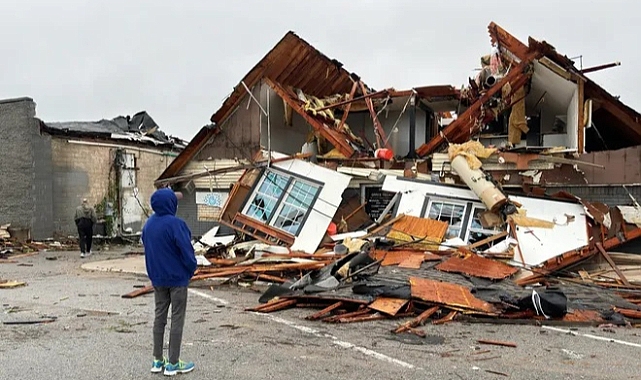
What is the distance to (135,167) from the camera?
20.9 meters

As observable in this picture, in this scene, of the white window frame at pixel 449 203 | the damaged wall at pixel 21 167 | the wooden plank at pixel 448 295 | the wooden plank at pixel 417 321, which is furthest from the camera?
the damaged wall at pixel 21 167

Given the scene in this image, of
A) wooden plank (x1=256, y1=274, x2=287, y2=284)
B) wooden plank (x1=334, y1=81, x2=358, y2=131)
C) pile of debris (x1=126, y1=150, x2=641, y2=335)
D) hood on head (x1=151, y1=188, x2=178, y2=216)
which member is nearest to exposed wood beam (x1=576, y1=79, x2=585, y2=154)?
pile of debris (x1=126, y1=150, x2=641, y2=335)

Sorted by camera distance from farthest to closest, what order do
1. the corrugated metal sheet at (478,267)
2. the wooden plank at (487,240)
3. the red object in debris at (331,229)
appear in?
the red object in debris at (331,229)
the wooden plank at (487,240)
the corrugated metal sheet at (478,267)

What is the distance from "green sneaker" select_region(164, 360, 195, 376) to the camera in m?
4.69

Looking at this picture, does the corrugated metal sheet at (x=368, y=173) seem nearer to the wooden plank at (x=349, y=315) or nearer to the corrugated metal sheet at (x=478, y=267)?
the corrugated metal sheet at (x=478, y=267)

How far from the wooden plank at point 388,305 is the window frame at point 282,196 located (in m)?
5.74

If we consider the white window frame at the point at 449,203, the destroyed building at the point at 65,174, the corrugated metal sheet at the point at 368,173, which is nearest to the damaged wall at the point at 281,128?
the corrugated metal sheet at the point at 368,173

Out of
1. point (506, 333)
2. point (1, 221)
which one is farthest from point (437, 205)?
point (1, 221)

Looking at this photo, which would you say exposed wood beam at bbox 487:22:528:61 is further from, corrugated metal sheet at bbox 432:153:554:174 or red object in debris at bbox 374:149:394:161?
red object in debris at bbox 374:149:394:161

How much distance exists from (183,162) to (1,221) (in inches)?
262

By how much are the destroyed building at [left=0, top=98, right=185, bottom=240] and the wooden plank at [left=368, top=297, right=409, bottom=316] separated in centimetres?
1462

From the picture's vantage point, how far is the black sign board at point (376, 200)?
14.0m

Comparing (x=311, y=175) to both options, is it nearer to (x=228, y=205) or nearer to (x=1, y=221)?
(x=228, y=205)

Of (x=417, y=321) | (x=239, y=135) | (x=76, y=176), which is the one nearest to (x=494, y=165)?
(x=239, y=135)
